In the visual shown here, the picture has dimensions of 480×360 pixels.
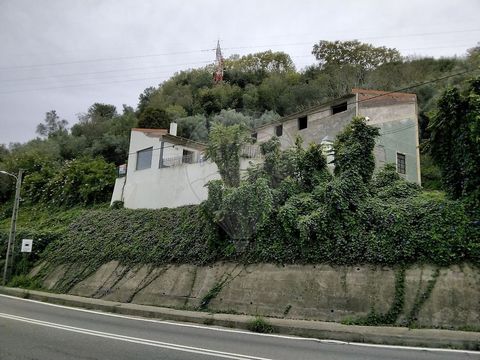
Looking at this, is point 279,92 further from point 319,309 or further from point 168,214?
point 319,309

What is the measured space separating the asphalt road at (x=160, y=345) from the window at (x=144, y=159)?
17.2 m

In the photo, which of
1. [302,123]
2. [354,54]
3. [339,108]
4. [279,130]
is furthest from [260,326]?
[354,54]

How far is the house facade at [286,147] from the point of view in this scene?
81.3 feet

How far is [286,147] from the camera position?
83.1 ft

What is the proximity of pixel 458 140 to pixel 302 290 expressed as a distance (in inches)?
270

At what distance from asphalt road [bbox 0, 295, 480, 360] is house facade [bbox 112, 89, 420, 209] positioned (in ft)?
43.9

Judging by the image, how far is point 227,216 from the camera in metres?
15.4

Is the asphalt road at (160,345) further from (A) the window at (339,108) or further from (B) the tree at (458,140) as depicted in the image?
(A) the window at (339,108)

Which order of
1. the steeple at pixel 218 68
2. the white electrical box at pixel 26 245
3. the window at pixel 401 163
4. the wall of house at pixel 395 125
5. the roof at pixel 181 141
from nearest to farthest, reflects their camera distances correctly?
the white electrical box at pixel 26 245 < the wall of house at pixel 395 125 < the window at pixel 401 163 < the roof at pixel 181 141 < the steeple at pixel 218 68

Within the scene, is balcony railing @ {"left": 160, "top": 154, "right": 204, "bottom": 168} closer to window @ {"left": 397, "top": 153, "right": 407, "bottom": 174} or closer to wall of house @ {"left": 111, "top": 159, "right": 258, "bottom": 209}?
wall of house @ {"left": 111, "top": 159, "right": 258, "bottom": 209}

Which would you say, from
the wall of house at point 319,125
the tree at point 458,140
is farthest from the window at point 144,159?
the tree at point 458,140

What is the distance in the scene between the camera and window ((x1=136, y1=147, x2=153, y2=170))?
27625mm

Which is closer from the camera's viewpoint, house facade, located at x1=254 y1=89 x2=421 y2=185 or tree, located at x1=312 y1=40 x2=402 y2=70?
house facade, located at x1=254 y1=89 x2=421 y2=185

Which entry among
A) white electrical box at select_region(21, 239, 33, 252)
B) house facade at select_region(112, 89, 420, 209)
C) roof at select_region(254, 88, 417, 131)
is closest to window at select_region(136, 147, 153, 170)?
house facade at select_region(112, 89, 420, 209)
